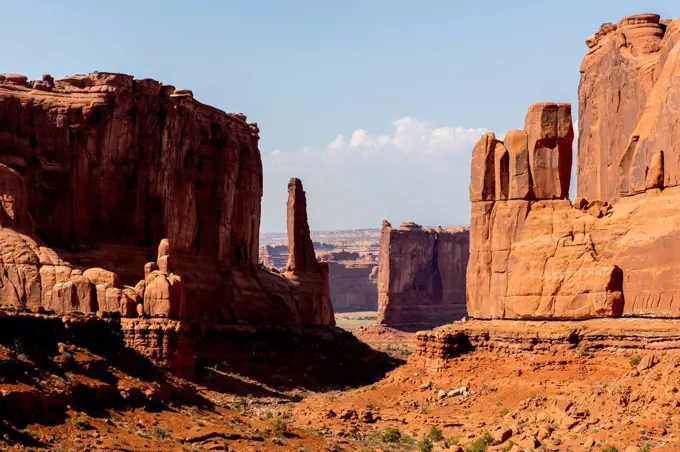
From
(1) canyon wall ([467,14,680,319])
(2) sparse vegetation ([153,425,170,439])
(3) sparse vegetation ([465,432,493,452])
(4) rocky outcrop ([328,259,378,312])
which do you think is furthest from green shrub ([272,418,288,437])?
(4) rocky outcrop ([328,259,378,312])

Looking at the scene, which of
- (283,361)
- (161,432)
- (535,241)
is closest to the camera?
(161,432)

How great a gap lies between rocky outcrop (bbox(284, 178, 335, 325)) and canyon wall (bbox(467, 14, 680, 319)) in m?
31.5

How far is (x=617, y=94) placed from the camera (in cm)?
6362

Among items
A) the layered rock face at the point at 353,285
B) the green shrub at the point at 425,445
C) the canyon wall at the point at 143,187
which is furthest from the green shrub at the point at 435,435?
the layered rock face at the point at 353,285

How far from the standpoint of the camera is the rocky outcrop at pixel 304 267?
9188cm

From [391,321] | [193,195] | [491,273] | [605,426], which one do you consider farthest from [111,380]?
[391,321]

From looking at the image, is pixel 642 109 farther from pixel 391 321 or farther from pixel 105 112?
pixel 391 321

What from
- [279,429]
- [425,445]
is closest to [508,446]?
[425,445]

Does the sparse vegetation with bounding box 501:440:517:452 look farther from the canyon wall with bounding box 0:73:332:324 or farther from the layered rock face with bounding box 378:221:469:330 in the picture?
the layered rock face with bounding box 378:221:469:330

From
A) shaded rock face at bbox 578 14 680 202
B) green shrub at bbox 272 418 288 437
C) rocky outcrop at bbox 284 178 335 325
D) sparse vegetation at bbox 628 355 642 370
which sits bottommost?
green shrub at bbox 272 418 288 437

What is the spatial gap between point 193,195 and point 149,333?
83.1 ft

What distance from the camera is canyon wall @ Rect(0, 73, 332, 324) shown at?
70438 mm

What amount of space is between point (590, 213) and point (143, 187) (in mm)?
28628

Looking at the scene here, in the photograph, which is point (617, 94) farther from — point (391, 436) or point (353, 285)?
point (353, 285)
